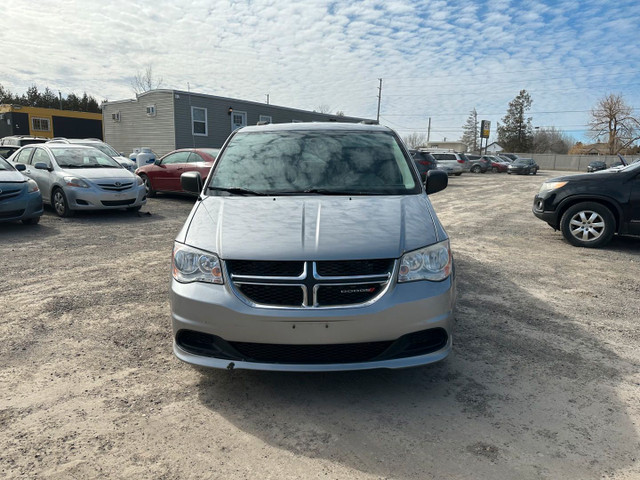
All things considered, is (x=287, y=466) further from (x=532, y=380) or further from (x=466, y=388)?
(x=532, y=380)

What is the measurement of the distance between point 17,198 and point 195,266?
23.6 feet

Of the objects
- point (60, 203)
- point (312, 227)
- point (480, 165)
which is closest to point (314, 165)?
point (312, 227)

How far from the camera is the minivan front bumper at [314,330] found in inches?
104

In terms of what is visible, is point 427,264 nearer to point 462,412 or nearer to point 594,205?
point 462,412

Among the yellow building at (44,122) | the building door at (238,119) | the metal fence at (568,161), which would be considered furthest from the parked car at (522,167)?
the yellow building at (44,122)

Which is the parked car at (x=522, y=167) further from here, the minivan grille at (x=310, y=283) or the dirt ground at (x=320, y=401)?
the minivan grille at (x=310, y=283)

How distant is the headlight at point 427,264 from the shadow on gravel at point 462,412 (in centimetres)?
81

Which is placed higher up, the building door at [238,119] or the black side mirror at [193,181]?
the building door at [238,119]

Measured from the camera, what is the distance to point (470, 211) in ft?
41.4

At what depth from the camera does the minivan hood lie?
2.79m

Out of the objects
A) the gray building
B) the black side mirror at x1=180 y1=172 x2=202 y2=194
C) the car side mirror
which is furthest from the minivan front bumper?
the gray building

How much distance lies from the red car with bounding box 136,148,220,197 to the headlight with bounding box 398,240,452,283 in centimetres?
961

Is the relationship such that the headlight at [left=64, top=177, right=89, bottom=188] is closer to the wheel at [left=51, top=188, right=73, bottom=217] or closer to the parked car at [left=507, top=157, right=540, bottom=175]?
the wheel at [left=51, top=188, right=73, bottom=217]

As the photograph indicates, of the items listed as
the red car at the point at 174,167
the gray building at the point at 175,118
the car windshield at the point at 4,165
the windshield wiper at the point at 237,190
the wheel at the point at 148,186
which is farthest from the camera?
the gray building at the point at 175,118
